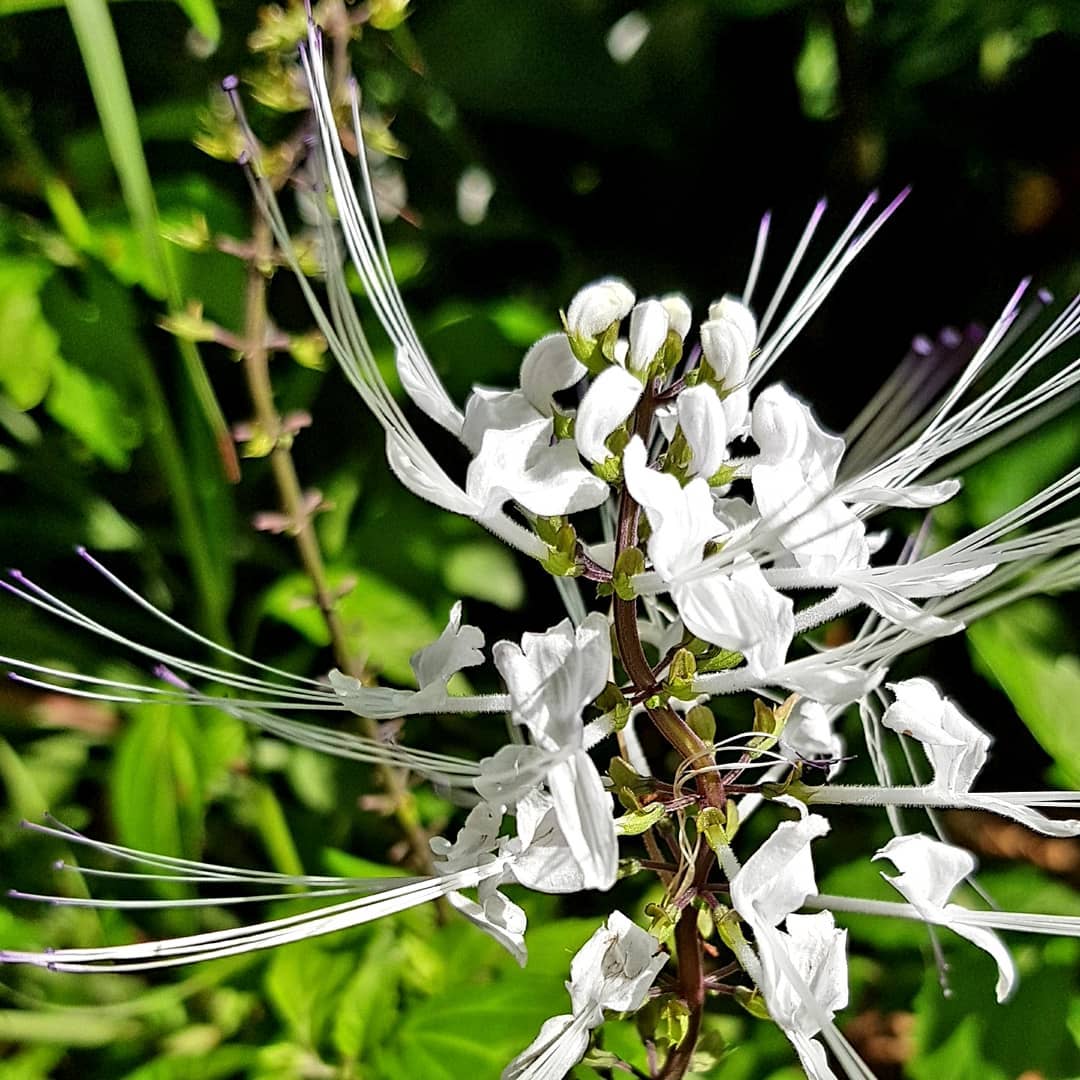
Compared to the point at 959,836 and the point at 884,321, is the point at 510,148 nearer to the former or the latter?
the point at 884,321

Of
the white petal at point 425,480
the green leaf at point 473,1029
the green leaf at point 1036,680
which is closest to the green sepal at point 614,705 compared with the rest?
the white petal at point 425,480

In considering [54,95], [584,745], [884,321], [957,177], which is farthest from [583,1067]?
[54,95]

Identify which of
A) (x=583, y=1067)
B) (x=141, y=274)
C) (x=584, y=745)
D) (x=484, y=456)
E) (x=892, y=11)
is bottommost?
(x=583, y=1067)

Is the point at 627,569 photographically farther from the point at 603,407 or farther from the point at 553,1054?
the point at 553,1054

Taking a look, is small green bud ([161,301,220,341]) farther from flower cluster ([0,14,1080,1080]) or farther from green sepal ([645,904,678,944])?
green sepal ([645,904,678,944])

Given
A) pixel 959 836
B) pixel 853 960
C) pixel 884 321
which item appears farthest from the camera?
pixel 884 321
